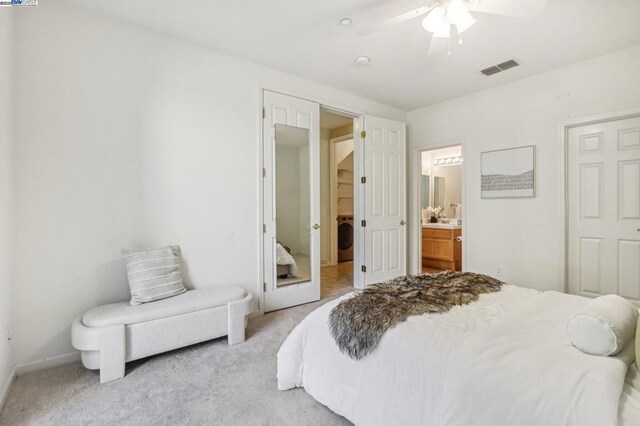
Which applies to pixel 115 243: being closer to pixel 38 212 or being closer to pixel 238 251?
pixel 38 212

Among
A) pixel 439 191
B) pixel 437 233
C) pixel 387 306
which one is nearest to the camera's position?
pixel 387 306

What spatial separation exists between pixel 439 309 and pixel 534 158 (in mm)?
2946

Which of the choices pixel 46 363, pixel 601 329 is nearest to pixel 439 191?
pixel 601 329

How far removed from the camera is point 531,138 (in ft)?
11.6

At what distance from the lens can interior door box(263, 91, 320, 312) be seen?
3260 mm

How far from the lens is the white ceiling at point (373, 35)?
7.50 ft

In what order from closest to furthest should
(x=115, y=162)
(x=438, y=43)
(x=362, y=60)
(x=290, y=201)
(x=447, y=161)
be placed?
(x=438, y=43)
(x=115, y=162)
(x=362, y=60)
(x=290, y=201)
(x=447, y=161)

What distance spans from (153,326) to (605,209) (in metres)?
4.32

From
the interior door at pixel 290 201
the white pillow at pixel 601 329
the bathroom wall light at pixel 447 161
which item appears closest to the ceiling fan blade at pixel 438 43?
the interior door at pixel 290 201

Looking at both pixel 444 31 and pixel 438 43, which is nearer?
pixel 444 31

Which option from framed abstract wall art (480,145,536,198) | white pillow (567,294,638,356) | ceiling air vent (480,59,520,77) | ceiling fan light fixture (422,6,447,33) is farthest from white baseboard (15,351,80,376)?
ceiling air vent (480,59,520,77)

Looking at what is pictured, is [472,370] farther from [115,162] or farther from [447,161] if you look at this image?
[447,161]

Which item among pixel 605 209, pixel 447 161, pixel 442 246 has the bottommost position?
pixel 442 246

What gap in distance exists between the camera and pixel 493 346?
1.19 meters
